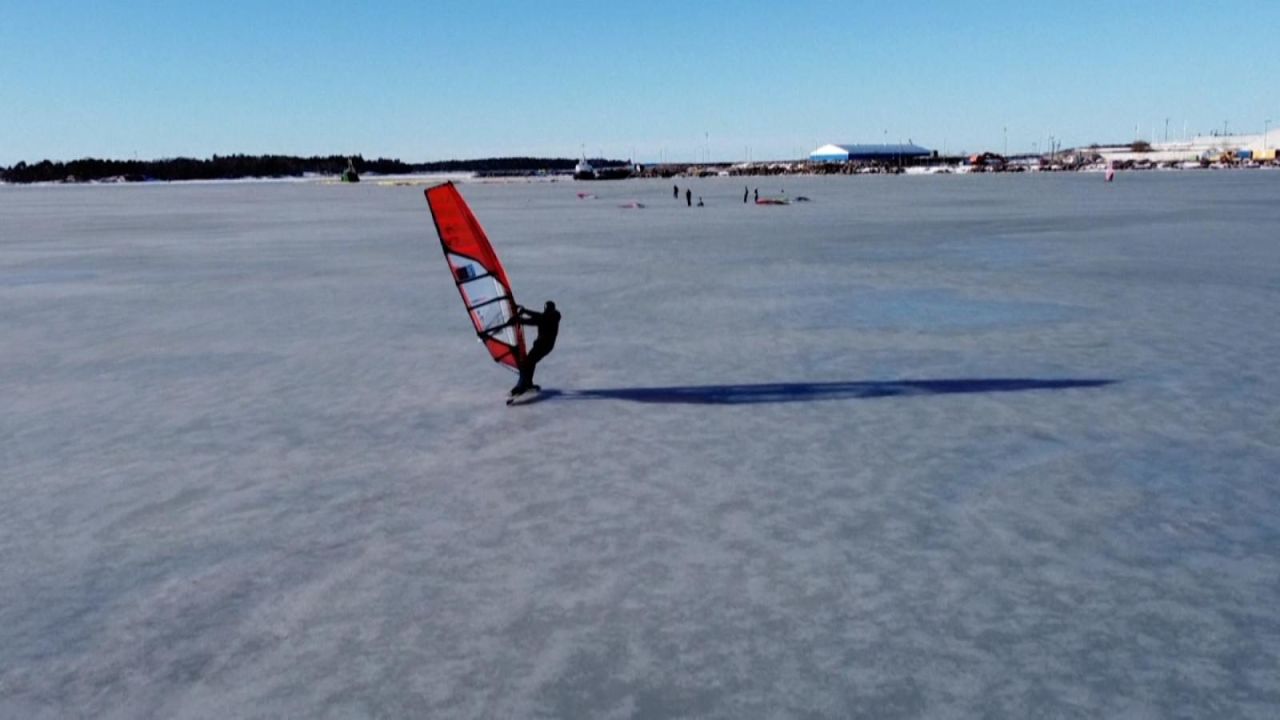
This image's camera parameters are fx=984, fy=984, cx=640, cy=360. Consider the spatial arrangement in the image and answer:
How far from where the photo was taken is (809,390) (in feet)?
32.5

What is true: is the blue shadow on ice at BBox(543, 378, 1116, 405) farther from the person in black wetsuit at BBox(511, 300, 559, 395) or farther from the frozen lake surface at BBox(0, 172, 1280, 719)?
the person in black wetsuit at BBox(511, 300, 559, 395)

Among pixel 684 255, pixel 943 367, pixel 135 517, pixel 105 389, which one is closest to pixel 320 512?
pixel 135 517

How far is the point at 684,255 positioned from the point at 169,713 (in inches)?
802

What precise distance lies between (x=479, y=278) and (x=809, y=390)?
3615 mm

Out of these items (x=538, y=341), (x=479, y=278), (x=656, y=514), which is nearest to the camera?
(x=656, y=514)

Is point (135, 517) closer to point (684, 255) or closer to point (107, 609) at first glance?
point (107, 609)

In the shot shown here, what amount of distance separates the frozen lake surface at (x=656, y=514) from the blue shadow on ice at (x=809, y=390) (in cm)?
6

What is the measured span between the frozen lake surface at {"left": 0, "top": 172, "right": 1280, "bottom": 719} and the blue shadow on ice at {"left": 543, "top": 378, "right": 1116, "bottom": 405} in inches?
2.6

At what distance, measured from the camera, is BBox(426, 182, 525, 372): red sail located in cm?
1012

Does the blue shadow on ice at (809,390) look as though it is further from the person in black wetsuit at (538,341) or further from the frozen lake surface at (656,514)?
the person in black wetsuit at (538,341)

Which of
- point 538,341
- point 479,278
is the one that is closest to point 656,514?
point 538,341

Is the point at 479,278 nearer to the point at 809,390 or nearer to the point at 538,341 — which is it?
the point at 538,341

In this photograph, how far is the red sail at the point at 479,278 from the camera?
33.2 feet

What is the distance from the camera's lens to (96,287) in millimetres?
19141
